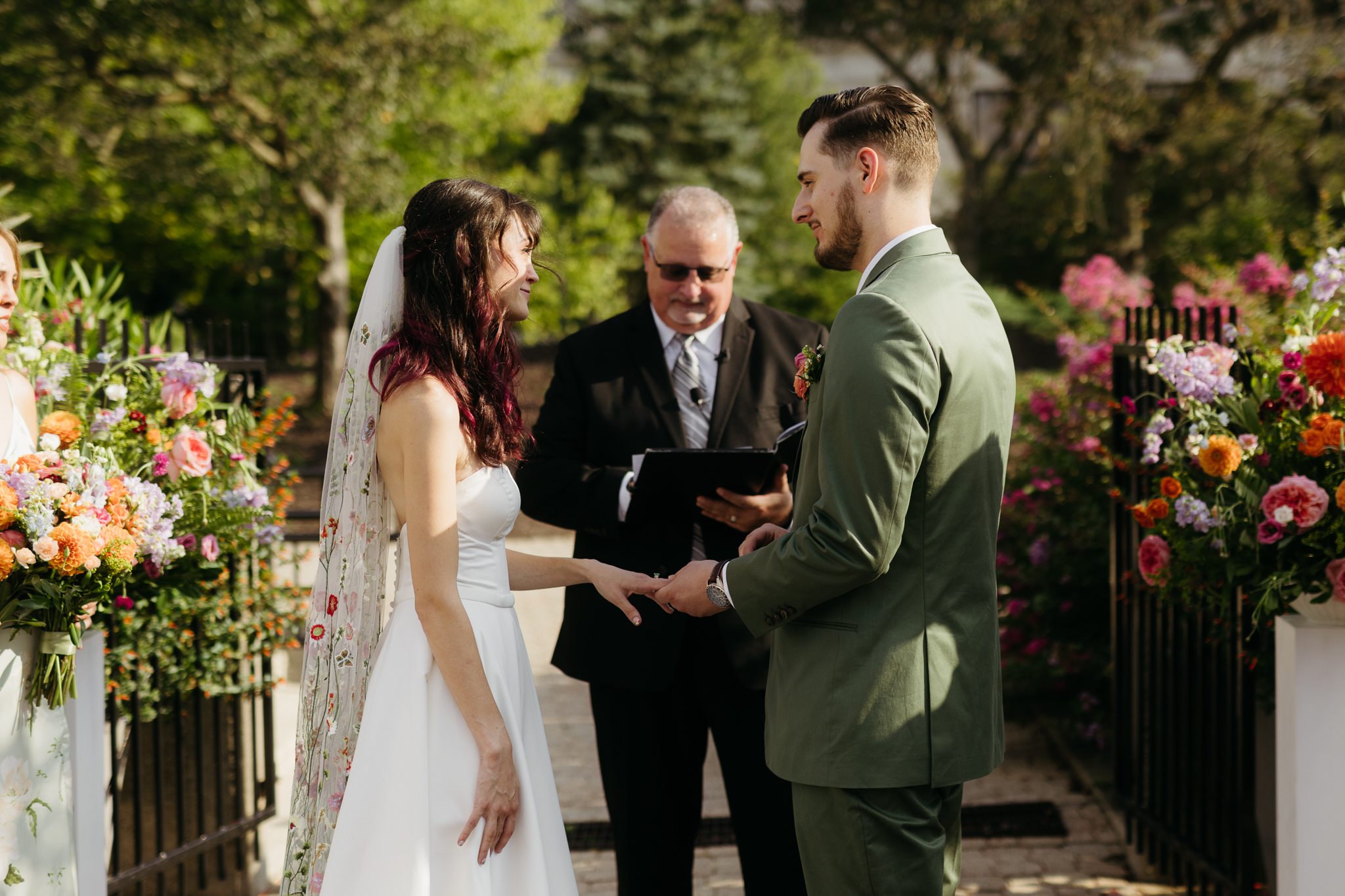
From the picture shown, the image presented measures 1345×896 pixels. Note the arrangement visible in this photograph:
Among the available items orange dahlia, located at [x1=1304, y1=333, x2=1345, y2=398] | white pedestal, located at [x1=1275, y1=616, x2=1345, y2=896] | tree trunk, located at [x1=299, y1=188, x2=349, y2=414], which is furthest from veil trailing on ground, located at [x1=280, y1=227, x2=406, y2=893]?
tree trunk, located at [x1=299, y1=188, x2=349, y2=414]

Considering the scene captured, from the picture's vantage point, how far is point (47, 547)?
2.42 m

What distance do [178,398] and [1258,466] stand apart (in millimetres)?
3149

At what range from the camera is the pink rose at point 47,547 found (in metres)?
2.41

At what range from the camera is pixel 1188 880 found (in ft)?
11.7

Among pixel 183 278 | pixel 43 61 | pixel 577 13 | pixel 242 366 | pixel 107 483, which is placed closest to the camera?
pixel 107 483

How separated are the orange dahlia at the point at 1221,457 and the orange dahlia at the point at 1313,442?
161 mm

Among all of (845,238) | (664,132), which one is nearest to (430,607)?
(845,238)

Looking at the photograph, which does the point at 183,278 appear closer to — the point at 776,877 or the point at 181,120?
the point at 181,120

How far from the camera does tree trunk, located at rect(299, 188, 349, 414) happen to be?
50.4 feet

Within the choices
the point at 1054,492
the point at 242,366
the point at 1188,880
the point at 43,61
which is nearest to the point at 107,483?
the point at 242,366

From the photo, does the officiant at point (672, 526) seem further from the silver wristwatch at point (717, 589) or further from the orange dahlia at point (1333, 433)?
the orange dahlia at point (1333, 433)

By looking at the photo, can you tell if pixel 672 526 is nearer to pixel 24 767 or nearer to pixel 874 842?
pixel 874 842

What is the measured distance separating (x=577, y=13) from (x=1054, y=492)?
22.7 meters

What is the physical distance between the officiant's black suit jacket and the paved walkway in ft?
4.10
